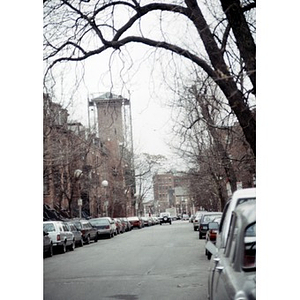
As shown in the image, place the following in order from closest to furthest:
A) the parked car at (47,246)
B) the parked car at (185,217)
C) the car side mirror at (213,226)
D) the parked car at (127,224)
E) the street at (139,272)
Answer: the car side mirror at (213,226)
the street at (139,272)
the parked car at (47,246)
the parked car at (185,217)
the parked car at (127,224)

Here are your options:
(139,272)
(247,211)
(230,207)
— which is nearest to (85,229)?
(139,272)

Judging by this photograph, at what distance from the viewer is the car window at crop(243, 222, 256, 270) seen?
3633 mm

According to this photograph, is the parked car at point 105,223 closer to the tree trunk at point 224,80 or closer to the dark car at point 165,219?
the dark car at point 165,219

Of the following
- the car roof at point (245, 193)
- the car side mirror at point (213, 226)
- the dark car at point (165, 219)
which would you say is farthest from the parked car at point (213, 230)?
the dark car at point (165, 219)

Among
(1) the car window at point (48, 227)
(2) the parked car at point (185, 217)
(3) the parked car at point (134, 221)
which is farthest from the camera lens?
(3) the parked car at point (134, 221)

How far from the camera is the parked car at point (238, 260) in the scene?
3369 millimetres

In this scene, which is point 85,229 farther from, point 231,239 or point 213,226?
point 231,239

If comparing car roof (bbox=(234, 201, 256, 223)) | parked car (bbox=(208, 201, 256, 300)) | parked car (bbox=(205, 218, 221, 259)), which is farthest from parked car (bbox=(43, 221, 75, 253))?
car roof (bbox=(234, 201, 256, 223))

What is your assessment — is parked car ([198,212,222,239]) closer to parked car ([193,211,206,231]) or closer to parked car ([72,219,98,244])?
parked car ([193,211,206,231])

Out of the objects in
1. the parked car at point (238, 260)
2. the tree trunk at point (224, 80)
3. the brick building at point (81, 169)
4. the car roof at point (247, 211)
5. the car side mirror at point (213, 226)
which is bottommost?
the parked car at point (238, 260)

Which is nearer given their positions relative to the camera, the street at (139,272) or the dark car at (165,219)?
the street at (139,272)

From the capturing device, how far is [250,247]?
376cm

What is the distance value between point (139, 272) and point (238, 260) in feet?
4.63
